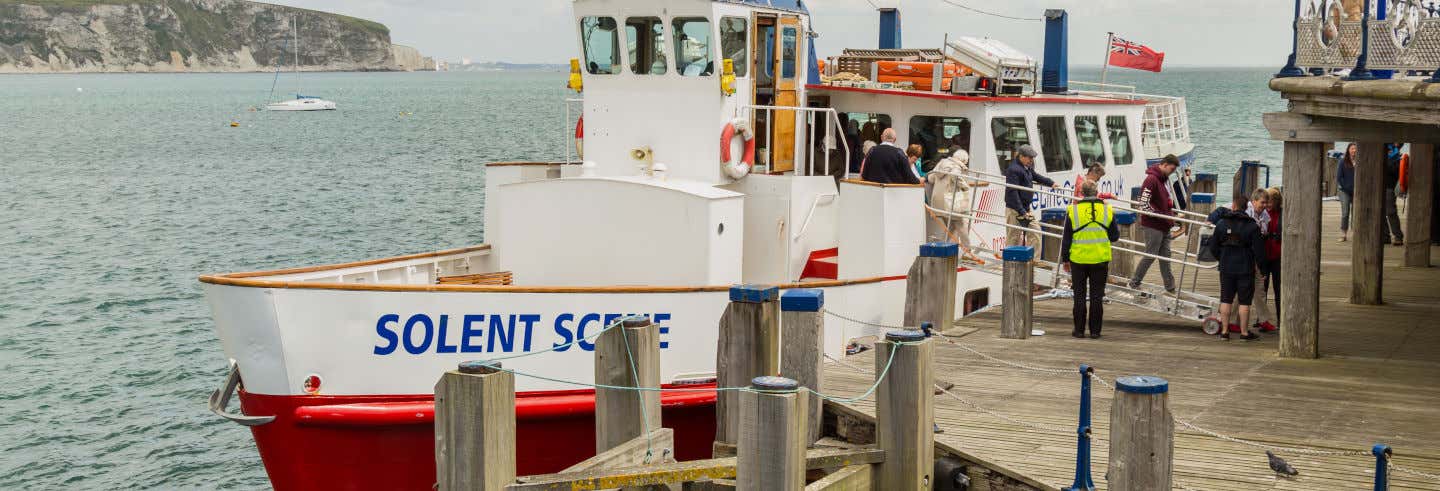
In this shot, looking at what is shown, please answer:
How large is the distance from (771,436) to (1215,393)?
4.22m

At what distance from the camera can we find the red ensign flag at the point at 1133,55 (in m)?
28.0

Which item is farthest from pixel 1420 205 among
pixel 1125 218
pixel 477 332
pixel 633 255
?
pixel 477 332

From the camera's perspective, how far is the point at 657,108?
13.9 metres

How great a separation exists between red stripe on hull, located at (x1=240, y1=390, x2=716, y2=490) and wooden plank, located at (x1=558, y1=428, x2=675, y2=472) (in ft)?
6.05

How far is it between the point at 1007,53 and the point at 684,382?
6687 mm

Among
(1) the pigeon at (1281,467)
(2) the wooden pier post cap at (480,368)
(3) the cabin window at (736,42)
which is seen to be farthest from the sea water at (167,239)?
(1) the pigeon at (1281,467)

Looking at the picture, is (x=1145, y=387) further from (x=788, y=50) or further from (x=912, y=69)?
(x=912, y=69)

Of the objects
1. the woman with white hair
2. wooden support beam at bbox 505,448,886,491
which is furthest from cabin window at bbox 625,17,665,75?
wooden support beam at bbox 505,448,886,491

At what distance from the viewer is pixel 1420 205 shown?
17.5m

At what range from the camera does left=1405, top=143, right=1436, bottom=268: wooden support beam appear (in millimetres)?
17344

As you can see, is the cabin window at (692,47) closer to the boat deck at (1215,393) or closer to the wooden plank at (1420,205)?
the boat deck at (1215,393)

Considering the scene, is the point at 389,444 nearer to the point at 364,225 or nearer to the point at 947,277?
the point at 947,277

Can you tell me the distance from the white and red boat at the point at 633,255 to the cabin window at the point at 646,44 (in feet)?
Answer: 0.07

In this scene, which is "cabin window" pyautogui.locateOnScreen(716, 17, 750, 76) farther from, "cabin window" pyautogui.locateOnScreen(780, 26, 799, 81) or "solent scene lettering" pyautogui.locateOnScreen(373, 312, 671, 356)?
"solent scene lettering" pyautogui.locateOnScreen(373, 312, 671, 356)
